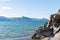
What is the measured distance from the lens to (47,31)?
74.7ft

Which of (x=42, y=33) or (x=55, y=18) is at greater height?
(x=55, y=18)

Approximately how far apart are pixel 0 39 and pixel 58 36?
1394cm

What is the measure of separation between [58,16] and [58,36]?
732cm

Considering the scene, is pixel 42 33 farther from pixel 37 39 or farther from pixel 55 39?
pixel 55 39

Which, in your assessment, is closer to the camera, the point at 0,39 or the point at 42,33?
the point at 42,33

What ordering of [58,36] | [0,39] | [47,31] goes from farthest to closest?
[0,39]
[47,31]
[58,36]

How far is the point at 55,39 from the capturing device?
1652 centimetres

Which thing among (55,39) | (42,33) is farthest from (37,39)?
(55,39)

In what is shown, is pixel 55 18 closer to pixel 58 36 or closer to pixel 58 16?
pixel 58 16

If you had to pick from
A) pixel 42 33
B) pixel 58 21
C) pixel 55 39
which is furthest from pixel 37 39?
pixel 55 39

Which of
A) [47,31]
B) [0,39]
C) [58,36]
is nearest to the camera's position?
[58,36]

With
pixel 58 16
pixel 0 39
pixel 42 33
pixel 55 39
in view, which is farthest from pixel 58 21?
pixel 0 39

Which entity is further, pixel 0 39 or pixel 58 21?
pixel 0 39

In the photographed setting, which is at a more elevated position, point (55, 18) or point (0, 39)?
point (55, 18)
